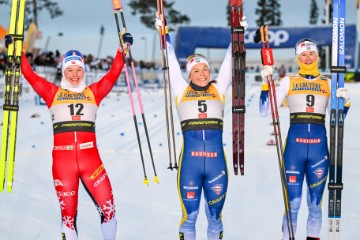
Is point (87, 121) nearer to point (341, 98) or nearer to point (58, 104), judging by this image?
point (58, 104)

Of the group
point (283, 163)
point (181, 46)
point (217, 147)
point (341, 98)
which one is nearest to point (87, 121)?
point (217, 147)

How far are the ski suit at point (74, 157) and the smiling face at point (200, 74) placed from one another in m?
0.70

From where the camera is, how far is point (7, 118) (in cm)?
586

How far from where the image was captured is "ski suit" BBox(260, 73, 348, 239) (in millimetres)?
5859

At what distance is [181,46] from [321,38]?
6.50 m

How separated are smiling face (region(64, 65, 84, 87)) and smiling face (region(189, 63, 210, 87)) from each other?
107cm

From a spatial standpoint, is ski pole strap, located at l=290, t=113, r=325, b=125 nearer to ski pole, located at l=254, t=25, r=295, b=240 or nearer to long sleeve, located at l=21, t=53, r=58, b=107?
ski pole, located at l=254, t=25, r=295, b=240

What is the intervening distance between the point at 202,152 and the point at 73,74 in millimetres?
1407

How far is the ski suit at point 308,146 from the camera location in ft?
19.2

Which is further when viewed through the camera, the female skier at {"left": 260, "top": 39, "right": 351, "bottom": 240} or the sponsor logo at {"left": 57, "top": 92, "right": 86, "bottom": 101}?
the female skier at {"left": 260, "top": 39, "right": 351, "bottom": 240}

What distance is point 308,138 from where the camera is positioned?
589 centimetres

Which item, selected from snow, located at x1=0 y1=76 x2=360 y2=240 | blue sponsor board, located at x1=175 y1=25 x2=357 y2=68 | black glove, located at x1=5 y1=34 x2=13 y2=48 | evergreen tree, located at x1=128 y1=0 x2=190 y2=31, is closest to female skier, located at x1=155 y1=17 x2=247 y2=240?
snow, located at x1=0 y1=76 x2=360 y2=240

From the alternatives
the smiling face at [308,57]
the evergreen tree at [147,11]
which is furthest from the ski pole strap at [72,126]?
the evergreen tree at [147,11]

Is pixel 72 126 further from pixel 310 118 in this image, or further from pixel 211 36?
pixel 211 36
